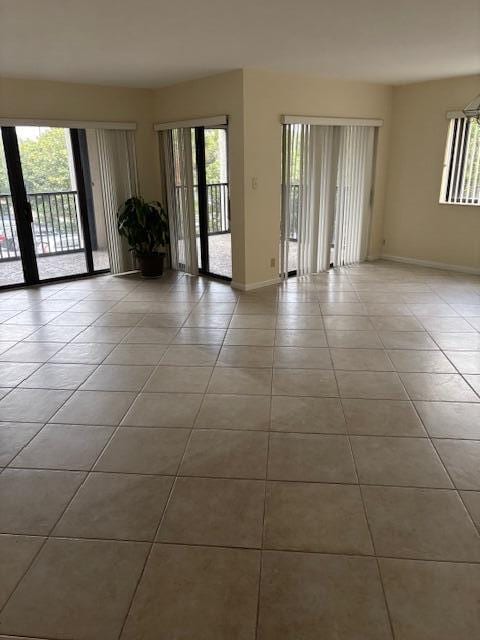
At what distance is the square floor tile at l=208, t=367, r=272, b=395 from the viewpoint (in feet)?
10.00

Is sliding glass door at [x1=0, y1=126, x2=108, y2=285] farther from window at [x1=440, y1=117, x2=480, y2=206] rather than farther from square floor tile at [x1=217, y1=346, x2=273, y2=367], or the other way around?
window at [x1=440, y1=117, x2=480, y2=206]

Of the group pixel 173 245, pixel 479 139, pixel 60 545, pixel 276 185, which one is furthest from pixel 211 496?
pixel 479 139

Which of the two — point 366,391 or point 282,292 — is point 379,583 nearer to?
point 366,391

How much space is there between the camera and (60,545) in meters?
1.85

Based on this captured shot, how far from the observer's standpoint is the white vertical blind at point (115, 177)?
573cm

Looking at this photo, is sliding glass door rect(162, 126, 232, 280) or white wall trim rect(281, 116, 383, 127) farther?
sliding glass door rect(162, 126, 232, 280)

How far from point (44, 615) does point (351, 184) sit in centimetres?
573

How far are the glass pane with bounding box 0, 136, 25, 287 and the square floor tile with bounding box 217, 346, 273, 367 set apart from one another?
11.1 ft

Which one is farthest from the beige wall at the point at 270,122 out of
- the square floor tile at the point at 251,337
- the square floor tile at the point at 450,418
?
the square floor tile at the point at 450,418

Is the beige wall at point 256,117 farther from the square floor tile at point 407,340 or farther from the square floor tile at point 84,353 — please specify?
the square floor tile at point 84,353

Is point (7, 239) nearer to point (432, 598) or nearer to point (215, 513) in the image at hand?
point (215, 513)

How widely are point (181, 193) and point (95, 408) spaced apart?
12.1 ft

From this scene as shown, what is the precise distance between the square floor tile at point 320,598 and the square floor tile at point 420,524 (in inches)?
6.3

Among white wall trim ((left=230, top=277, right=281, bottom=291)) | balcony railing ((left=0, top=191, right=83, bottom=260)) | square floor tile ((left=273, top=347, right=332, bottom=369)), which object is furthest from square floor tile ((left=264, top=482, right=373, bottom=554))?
balcony railing ((left=0, top=191, right=83, bottom=260))
